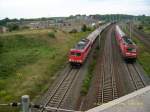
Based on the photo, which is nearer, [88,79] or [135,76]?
[88,79]

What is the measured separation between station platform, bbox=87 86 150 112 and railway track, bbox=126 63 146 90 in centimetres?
1908

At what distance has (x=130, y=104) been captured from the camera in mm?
9016

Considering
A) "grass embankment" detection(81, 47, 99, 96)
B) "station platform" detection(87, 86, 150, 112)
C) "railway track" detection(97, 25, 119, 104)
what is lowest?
"grass embankment" detection(81, 47, 99, 96)

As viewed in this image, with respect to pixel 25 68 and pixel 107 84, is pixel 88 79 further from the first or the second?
pixel 25 68

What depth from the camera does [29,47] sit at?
198 feet

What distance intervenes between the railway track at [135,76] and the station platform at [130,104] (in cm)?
1908

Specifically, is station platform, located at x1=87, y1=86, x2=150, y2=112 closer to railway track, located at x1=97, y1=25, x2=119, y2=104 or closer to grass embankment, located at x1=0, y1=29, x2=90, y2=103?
railway track, located at x1=97, y1=25, x2=119, y2=104

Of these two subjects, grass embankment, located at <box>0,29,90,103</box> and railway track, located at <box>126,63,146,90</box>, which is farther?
railway track, located at <box>126,63,146,90</box>

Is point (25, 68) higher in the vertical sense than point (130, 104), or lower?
lower

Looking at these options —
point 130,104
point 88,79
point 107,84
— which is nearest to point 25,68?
point 88,79

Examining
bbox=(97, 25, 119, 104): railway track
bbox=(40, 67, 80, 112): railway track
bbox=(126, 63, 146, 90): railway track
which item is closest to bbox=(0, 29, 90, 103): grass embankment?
bbox=(40, 67, 80, 112): railway track

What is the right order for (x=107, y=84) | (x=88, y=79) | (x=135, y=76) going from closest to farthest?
1. (x=107, y=84)
2. (x=88, y=79)
3. (x=135, y=76)

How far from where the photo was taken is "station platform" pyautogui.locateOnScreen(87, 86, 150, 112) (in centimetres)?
860

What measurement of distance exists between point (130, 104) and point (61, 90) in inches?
770
